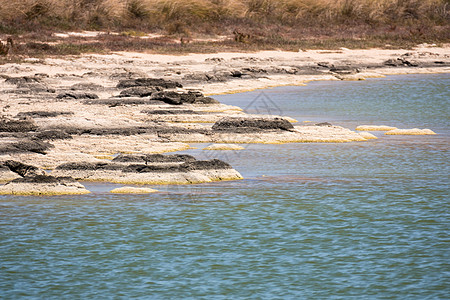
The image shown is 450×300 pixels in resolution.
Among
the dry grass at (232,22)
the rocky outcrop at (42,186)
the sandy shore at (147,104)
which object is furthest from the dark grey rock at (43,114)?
the dry grass at (232,22)

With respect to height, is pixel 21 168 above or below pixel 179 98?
below

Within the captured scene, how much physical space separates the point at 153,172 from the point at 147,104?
7798mm

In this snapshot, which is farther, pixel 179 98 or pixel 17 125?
pixel 179 98

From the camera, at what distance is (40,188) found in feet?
37.1

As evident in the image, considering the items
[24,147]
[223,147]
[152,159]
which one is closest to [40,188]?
[152,159]

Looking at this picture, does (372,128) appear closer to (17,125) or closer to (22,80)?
(17,125)

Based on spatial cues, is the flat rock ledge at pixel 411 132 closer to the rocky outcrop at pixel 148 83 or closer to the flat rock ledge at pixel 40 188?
the rocky outcrop at pixel 148 83

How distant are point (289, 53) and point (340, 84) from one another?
4.44m

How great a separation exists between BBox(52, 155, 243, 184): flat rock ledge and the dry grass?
15.8m

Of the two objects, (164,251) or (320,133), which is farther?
(320,133)

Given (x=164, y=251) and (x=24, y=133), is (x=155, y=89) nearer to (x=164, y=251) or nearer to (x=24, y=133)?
(x=24, y=133)

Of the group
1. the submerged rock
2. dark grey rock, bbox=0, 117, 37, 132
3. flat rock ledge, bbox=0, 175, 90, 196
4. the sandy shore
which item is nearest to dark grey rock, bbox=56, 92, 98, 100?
the sandy shore

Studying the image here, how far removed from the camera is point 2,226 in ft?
32.6

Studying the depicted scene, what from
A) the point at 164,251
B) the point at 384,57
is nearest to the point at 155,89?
the point at 164,251
